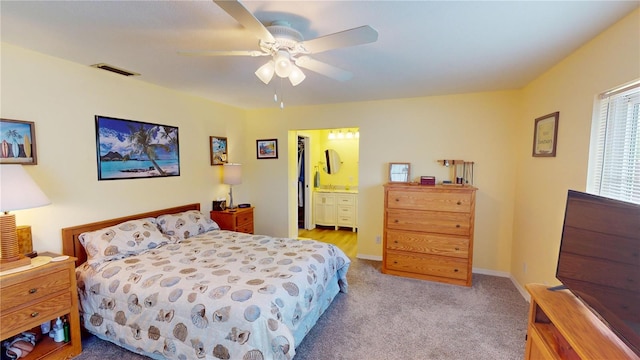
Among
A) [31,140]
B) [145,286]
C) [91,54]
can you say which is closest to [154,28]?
[91,54]

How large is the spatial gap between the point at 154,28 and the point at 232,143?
269 centimetres

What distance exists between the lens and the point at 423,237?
337 cm

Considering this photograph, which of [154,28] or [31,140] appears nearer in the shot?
[154,28]

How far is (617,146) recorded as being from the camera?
179 cm

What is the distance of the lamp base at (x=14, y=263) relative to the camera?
1811 millimetres

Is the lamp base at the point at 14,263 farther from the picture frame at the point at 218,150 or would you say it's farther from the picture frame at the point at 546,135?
the picture frame at the point at 546,135

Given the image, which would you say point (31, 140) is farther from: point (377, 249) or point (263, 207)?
point (377, 249)

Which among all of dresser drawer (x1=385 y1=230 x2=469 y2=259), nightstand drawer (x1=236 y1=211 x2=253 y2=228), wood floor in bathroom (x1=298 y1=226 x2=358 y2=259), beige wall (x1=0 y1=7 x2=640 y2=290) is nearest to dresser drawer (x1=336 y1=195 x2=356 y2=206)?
wood floor in bathroom (x1=298 y1=226 x2=358 y2=259)

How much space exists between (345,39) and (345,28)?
39 cm

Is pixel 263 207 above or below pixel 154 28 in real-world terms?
below

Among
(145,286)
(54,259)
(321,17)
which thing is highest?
(321,17)

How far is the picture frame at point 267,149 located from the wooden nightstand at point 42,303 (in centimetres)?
295

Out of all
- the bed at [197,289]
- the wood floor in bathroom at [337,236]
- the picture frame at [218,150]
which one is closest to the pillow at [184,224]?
the bed at [197,289]

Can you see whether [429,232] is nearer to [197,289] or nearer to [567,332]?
[567,332]
